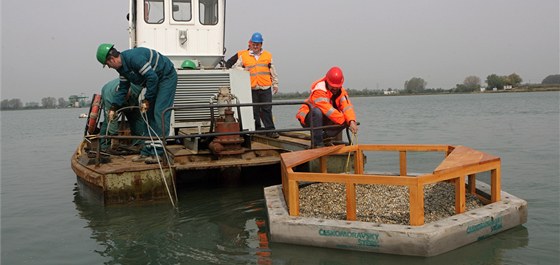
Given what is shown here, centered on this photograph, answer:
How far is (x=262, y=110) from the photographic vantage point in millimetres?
9438

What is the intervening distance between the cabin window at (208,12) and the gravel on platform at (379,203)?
14.1 feet

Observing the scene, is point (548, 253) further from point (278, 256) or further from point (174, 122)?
point (174, 122)

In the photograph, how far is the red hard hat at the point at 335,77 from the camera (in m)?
7.04

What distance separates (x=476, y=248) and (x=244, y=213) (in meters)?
2.86

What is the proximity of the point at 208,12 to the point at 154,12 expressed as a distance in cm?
97

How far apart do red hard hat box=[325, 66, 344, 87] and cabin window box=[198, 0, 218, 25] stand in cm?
314

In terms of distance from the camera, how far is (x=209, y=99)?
27.5ft

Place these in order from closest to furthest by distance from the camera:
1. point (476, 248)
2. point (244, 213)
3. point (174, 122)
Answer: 1. point (476, 248)
2. point (244, 213)
3. point (174, 122)

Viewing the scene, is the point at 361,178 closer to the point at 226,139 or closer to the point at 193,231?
the point at 193,231

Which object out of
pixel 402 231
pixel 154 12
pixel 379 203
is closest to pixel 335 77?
pixel 379 203

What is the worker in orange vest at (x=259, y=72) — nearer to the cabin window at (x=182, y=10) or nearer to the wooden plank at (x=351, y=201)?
the cabin window at (x=182, y=10)

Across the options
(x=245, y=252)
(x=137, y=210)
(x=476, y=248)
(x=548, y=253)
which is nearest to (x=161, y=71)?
(x=137, y=210)

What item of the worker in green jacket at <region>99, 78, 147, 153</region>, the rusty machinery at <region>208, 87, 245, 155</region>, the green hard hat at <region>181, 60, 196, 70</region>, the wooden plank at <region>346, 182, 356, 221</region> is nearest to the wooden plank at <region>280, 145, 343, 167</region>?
the wooden plank at <region>346, 182, 356, 221</region>

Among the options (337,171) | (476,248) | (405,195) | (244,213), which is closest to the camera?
(476,248)
